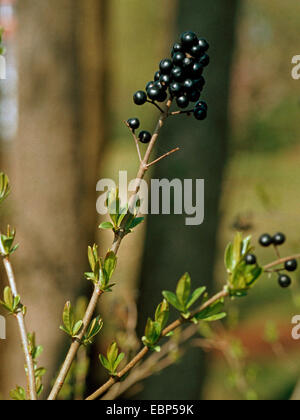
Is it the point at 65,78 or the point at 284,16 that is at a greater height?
the point at 284,16

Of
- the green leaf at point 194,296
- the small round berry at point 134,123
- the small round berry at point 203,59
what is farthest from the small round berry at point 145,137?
the green leaf at point 194,296

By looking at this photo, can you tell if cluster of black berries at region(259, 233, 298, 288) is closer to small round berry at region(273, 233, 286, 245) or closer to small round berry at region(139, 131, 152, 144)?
small round berry at region(273, 233, 286, 245)

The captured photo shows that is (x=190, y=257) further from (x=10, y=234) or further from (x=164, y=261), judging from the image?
(x=10, y=234)

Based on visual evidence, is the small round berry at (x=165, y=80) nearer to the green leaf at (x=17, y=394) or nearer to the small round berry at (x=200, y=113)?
the small round berry at (x=200, y=113)

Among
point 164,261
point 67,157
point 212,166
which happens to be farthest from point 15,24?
point 164,261

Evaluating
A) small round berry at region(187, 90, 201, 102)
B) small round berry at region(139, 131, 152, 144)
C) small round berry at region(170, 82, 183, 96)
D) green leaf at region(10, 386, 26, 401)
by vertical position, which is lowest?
green leaf at region(10, 386, 26, 401)

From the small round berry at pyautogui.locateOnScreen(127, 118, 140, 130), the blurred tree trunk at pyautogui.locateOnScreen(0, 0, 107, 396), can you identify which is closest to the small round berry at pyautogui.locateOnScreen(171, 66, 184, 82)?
the small round berry at pyautogui.locateOnScreen(127, 118, 140, 130)

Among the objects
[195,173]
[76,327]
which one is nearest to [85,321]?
[76,327]
